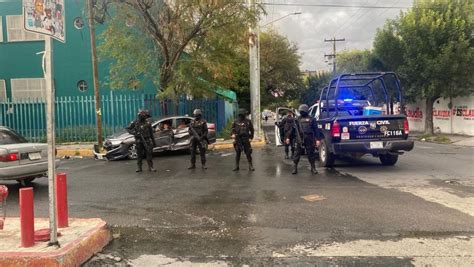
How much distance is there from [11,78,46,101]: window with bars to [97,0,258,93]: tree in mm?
7049

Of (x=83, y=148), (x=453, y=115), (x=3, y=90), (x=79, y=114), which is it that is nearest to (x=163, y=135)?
(x=83, y=148)

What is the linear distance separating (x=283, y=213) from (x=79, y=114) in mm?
16669

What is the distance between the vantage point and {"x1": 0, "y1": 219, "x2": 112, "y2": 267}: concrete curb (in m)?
4.66

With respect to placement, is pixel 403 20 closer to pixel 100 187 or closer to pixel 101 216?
pixel 100 187

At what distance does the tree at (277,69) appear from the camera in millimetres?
48844

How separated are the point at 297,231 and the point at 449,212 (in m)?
2.57

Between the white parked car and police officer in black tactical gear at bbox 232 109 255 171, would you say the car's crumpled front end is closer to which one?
police officer in black tactical gear at bbox 232 109 255 171

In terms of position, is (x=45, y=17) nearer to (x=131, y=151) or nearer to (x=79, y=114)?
(x=131, y=151)

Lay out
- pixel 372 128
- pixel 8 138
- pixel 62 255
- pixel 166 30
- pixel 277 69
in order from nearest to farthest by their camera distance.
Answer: pixel 62 255
pixel 8 138
pixel 372 128
pixel 166 30
pixel 277 69

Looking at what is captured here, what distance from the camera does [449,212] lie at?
713cm

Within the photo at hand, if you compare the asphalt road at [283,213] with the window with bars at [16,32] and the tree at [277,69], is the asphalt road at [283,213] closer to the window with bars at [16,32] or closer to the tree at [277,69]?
the window with bars at [16,32]

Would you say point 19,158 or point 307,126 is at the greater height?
point 307,126

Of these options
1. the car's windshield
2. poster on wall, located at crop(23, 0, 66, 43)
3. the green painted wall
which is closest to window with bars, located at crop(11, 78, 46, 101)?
the green painted wall

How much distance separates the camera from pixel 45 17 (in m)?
4.83
